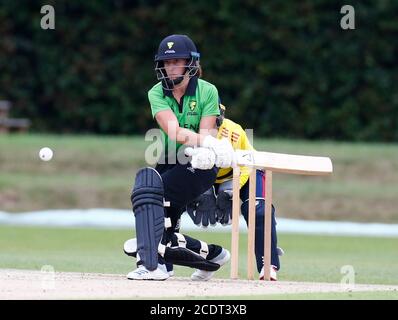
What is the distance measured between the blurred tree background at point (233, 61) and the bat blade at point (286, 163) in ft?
42.2

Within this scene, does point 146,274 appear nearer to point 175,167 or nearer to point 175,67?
point 175,167

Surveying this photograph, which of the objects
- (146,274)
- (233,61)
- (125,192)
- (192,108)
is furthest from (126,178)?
(146,274)

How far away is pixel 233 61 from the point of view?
21.8 meters

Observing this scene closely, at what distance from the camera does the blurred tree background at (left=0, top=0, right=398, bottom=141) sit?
21.5 meters

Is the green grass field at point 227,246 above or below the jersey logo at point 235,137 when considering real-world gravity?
below

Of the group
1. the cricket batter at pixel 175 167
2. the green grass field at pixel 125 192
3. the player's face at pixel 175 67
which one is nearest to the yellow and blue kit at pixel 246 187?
the cricket batter at pixel 175 167

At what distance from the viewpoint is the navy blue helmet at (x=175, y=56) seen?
856cm

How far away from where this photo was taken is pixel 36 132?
2317cm

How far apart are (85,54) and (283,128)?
3640mm

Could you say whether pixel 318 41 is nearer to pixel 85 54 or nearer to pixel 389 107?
pixel 389 107

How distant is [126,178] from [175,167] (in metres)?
11.2

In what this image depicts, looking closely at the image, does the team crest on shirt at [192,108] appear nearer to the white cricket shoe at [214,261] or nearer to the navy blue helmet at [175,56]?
the navy blue helmet at [175,56]
